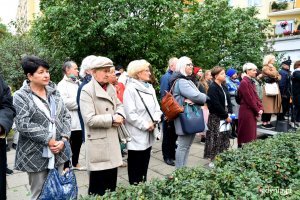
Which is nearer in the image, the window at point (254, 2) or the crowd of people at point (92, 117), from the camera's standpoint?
the crowd of people at point (92, 117)

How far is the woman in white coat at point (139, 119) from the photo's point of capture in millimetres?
3920

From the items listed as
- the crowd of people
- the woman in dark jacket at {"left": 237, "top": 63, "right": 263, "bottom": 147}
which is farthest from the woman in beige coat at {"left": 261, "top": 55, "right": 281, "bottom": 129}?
the crowd of people

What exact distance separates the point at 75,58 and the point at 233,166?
25.6ft

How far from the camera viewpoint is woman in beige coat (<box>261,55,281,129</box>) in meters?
7.07

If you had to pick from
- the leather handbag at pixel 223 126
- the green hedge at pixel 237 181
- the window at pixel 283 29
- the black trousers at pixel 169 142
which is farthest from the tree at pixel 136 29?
the window at pixel 283 29

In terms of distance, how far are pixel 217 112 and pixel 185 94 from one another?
3.64ft

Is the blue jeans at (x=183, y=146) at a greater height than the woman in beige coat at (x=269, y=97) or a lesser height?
lesser

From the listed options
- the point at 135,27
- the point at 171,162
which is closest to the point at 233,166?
the point at 171,162

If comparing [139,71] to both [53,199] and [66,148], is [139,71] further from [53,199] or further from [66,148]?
[53,199]

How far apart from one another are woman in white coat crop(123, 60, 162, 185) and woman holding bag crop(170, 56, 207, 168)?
0.66 m

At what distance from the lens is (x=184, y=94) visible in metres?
4.55

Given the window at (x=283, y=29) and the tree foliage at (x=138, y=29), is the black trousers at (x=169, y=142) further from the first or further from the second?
the window at (x=283, y=29)

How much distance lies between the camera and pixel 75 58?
964 cm

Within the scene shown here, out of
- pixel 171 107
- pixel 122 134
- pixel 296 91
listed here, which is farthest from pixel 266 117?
pixel 122 134
